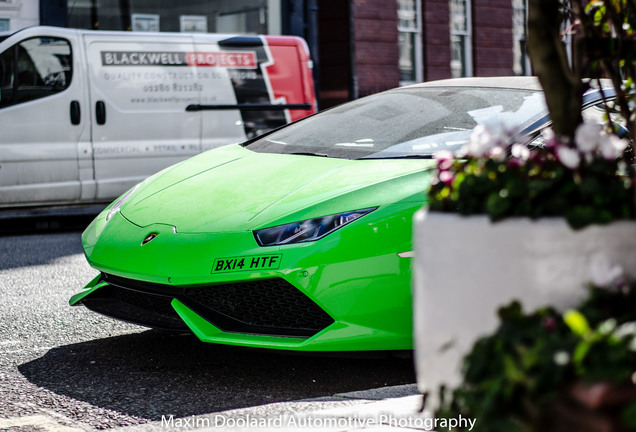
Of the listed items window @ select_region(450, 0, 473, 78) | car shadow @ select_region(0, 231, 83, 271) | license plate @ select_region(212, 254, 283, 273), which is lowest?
car shadow @ select_region(0, 231, 83, 271)

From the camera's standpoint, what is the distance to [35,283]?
6.93m

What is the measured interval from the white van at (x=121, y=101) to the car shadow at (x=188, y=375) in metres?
6.06

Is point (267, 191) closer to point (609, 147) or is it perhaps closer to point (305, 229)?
point (305, 229)

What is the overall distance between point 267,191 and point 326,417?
4.64 feet

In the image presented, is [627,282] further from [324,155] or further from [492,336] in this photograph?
[324,155]

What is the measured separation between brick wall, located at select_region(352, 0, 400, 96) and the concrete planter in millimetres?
17254

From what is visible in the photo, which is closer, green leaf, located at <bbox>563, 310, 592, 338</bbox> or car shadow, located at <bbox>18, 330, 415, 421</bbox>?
green leaf, located at <bbox>563, 310, 592, 338</bbox>

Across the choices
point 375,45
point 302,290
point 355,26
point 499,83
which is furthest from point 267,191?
point 375,45

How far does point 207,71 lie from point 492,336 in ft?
32.5

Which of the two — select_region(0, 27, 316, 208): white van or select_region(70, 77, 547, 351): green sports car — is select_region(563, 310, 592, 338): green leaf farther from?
select_region(0, 27, 316, 208): white van

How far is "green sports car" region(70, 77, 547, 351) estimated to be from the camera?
4129mm

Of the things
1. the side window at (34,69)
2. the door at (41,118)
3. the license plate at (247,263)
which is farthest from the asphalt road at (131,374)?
the side window at (34,69)

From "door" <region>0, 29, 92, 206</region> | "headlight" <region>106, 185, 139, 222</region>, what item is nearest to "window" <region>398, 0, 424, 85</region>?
"door" <region>0, 29, 92, 206</region>

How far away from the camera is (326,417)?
338cm
